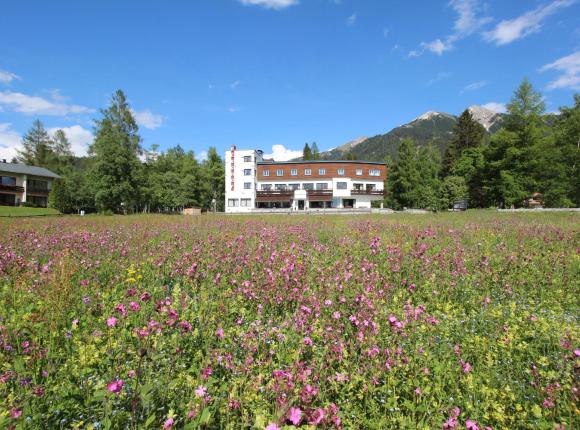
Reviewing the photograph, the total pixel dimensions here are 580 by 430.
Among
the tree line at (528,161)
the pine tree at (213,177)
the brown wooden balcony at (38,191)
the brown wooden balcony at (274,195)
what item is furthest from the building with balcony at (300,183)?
the brown wooden balcony at (38,191)

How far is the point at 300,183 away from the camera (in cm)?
6931

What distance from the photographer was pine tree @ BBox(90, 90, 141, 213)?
42.6 metres

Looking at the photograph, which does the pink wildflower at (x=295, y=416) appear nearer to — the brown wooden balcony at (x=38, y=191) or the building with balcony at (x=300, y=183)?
the building with balcony at (x=300, y=183)

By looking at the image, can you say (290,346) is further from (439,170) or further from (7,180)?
(7,180)

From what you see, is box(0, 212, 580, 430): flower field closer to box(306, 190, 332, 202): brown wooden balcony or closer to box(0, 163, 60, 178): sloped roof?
box(306, 190, 332, 202): brown wooden balcony

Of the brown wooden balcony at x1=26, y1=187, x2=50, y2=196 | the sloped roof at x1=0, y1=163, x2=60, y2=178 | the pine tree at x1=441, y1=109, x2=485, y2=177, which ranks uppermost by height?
the pine tree at x1=441, y1=109, x2=485, y2=177

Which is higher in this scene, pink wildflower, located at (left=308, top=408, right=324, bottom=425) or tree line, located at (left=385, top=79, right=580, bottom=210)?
tree line, located at (left=385, top=79, right=580, bottom=210)

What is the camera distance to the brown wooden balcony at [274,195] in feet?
221

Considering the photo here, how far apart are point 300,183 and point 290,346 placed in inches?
2616

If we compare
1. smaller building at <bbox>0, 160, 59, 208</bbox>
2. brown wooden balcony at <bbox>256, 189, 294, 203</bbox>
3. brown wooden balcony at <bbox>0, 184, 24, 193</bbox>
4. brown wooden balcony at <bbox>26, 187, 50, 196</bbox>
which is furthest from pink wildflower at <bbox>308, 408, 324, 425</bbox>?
brown wooden balcony at <bbox>26, 187, 50, 196</bbox>

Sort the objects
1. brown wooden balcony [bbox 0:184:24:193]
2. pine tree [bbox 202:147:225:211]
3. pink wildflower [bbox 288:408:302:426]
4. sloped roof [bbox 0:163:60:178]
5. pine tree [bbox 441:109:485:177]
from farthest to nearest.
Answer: pine tree [bbox 202:147:225:211] < pine tree [bbox 441:109:485:177] < sloped roof [bbox 0:163:60:178] < brown wooden balcony [bbox 0:184:24:193] < pink wildflower [bbox 288:408:302:426]

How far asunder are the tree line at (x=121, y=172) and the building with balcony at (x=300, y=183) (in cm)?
747

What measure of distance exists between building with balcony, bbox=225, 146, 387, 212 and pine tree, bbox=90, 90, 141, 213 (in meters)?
23.6

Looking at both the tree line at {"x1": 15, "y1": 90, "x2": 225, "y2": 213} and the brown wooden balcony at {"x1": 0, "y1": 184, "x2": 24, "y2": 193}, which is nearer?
the tree line at {"x1": 15, "y1": 90, "x2": 225, "y2": 213}
